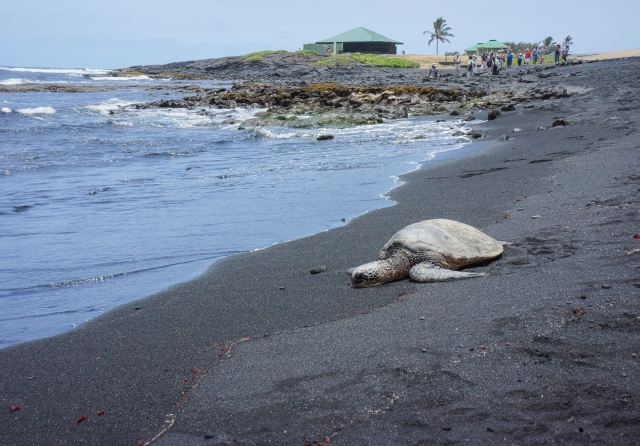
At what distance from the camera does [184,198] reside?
10.2 meters

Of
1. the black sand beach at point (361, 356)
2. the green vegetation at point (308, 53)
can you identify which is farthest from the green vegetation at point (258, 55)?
the black sand beach at point (361, 356)

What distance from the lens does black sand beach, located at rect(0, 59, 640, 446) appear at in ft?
9.34

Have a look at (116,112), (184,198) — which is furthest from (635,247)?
(116,112)

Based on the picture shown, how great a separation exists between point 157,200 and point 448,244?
244 inches

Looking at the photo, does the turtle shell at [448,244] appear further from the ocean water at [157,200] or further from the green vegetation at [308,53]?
the green vegetation at [308,53]

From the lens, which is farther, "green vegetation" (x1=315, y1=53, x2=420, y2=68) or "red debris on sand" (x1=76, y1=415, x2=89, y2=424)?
"green vegetation" (x1=315, y1=53, x2=420, y2=68)

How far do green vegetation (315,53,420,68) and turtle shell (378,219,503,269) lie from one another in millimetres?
55712

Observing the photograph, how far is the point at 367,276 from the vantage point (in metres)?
5.19

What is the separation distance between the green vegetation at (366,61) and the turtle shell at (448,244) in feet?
183

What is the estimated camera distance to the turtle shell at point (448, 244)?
539 centimetres

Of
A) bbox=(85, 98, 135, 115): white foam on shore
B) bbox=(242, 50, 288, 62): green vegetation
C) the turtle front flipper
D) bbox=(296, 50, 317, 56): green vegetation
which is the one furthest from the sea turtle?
bbox=(242, 50, 288, 62): green vegetation

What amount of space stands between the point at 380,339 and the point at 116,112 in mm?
30088

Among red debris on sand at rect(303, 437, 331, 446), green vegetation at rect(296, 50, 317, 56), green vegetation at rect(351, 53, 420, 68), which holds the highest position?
green vegetation at rect(296, 50, 317, 56)

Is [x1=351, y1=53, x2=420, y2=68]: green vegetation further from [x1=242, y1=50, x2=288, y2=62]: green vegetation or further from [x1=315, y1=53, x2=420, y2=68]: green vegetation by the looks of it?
[x1=242, y1=50, x2=288, y2=62]: green vegetation
